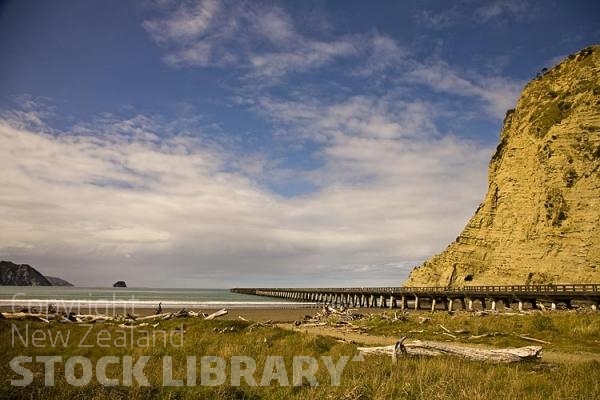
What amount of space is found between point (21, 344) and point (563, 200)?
55508 mm

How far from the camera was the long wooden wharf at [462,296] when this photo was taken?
1490 inches

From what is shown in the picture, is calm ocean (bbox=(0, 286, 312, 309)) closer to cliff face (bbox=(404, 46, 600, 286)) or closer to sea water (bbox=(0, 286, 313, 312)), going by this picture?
sea water (bbox=(0, 286, 313, 312))

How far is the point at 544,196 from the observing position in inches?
2133

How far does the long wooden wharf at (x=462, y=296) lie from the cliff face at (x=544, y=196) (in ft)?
12.4

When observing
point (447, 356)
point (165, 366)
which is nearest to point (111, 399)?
point (165, 366)

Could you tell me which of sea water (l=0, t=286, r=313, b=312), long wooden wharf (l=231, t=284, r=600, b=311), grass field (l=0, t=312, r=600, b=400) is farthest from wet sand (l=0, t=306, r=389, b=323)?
grass field (l=0, t=312, r=600, b=400)

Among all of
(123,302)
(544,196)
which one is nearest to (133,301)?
(123,302)

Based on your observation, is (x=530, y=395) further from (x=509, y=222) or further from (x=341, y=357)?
(x=509, y=222)

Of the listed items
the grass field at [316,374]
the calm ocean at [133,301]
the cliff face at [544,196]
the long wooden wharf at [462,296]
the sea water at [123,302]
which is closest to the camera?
the grass field at [316,374]

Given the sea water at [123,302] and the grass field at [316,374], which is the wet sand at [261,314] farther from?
the grass field at [316,374]

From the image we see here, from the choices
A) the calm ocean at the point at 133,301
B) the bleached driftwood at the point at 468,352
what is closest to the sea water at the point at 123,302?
the calm ocean at the point at 133,301

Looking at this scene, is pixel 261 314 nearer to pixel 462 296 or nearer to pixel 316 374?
pixel 462 296

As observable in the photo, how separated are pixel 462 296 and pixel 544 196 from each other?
17.5m

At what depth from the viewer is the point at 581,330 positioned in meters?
19.2
